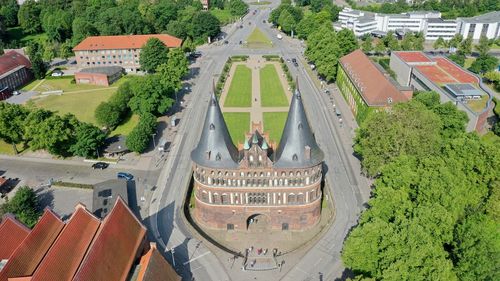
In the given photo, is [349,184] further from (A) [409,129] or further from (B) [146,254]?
(B) [146,254]

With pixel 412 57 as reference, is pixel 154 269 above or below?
below

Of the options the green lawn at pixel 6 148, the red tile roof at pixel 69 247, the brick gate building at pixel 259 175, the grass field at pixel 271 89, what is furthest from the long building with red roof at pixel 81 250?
the grass field at pixel 271 89

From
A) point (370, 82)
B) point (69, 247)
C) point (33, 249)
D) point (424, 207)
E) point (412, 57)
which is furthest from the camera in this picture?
point (412, 57)

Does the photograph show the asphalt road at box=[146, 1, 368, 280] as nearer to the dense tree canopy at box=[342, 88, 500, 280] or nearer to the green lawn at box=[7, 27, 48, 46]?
the dense tree canopy at box=[342, 88, 500, 280]

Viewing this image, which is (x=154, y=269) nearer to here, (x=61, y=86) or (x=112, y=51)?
(x=61, y=86)

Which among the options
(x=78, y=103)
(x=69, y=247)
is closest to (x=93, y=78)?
(x=78, y=103)

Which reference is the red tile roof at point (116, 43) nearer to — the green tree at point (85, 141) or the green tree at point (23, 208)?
the green tree at point (85, 141)
